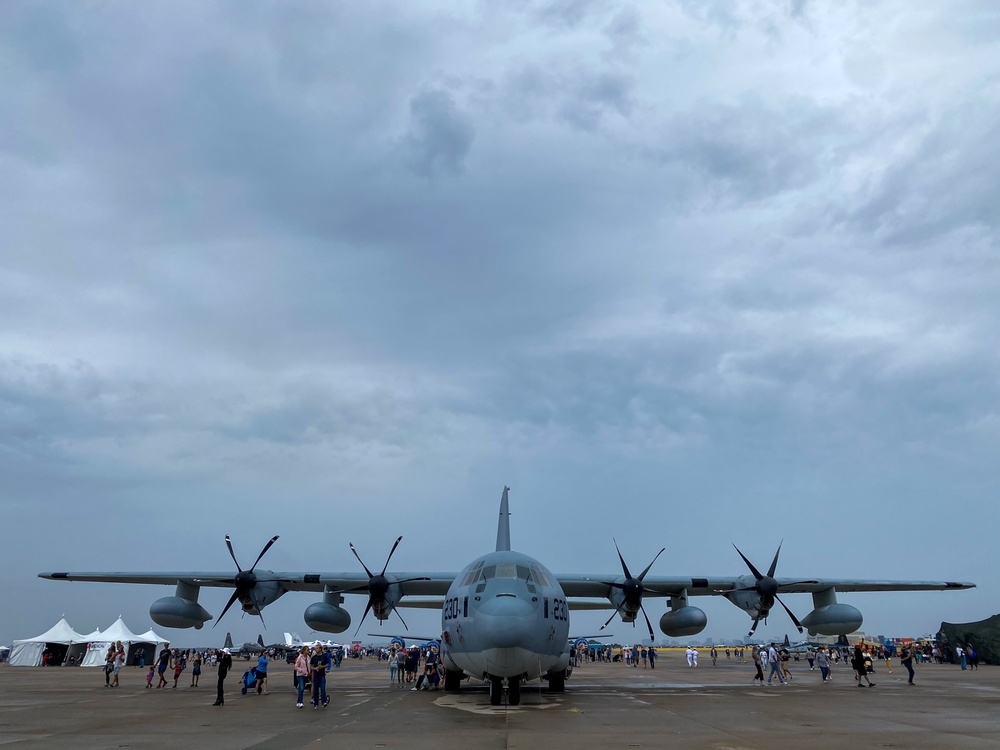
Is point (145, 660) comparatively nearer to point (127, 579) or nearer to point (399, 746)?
point (127, 579)

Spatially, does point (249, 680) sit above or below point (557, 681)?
below

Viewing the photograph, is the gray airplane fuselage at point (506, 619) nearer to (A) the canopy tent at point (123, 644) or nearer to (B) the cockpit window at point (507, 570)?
(B) the cockpit window at point (507, 570)

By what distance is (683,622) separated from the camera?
3125 centimetres

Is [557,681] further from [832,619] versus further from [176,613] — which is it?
[176,613]

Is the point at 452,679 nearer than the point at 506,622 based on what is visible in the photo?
No

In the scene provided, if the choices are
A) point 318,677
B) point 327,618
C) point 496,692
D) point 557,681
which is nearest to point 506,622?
point 496,692

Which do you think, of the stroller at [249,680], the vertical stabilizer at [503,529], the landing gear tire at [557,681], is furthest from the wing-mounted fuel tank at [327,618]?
the landing gear tire at [557,681]

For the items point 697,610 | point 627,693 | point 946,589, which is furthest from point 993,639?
point 627,693

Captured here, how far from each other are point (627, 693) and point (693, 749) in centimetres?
1624

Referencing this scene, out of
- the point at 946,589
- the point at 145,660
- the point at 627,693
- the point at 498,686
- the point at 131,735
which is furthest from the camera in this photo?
the point at 145,660

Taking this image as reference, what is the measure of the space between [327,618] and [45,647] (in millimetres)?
51342

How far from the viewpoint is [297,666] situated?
2248 centimetres

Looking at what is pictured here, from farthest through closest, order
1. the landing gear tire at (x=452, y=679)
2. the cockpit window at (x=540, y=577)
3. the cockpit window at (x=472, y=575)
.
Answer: the landing gear tire at (x=452, y=679)
the cockpit window at (x=472, y=575)
the cockpit window at (x=540, y=577)

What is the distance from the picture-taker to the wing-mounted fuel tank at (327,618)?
99.6 feet
